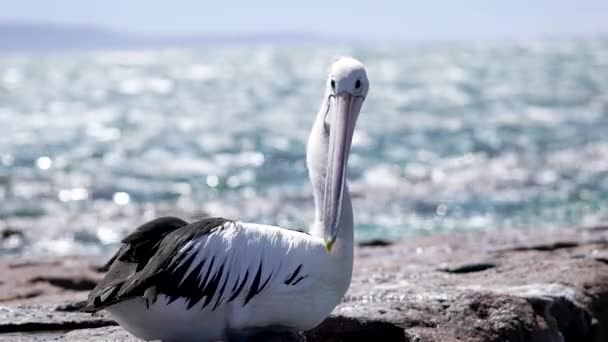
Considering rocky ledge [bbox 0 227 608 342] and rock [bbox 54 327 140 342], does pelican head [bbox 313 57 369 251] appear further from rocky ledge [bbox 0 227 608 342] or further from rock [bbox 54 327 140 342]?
rock [bbox 54 327 140 342]

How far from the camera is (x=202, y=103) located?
98.3ft

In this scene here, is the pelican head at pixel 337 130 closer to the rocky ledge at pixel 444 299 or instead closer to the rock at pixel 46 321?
the rocky ledge at pixel 444 299

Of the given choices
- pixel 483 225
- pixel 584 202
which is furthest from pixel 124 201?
pixel 584 202

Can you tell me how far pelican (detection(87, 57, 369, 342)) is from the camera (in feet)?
12.3

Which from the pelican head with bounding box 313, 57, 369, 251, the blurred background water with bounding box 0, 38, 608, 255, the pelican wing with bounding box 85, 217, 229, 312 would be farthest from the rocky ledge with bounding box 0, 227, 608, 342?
the blurred background water with bounding box 0, 38, 608, 255

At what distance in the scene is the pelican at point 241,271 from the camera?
3758 mm

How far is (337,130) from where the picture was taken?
12.9 feet

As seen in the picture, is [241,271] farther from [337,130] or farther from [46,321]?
[46,321]

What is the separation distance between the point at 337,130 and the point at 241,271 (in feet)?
1.96

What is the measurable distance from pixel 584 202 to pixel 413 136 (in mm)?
8248

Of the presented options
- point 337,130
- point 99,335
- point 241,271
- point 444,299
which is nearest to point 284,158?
point 444,299

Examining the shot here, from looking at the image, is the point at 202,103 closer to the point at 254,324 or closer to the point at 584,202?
the point at 584,202

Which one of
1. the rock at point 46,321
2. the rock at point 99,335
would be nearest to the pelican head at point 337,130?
the rock at point 99,335

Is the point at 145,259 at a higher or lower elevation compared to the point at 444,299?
higher
